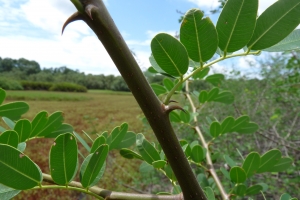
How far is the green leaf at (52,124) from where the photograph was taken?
1.56 ft

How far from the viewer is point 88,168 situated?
30 cm

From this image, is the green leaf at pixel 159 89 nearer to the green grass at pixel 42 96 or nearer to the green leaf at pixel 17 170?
the green leaf at pixel 17 170

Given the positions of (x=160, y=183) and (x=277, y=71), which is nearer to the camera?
(x=277, y=71)

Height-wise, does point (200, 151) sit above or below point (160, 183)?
above

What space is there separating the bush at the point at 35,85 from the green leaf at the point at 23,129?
16.9m

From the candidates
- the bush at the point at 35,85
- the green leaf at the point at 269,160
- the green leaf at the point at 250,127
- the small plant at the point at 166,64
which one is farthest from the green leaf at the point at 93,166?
the bush at the point at 35,85

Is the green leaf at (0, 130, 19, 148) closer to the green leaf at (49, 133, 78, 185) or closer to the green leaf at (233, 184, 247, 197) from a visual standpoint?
the green leaf at (49, 133, 78, 185)

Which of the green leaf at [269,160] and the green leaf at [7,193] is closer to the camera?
the green leaf at [7,193]

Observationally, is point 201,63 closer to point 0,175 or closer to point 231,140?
point 0,175

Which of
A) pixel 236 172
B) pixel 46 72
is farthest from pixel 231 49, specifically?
pixel 46 72

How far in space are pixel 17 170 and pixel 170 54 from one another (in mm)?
195

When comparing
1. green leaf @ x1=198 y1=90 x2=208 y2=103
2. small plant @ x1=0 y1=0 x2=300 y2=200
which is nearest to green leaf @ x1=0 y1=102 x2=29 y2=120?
small plant @ x1=0 y1=0 x2=300 y2=200

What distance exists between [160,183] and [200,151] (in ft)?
6.76

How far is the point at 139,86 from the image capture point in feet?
0.78
